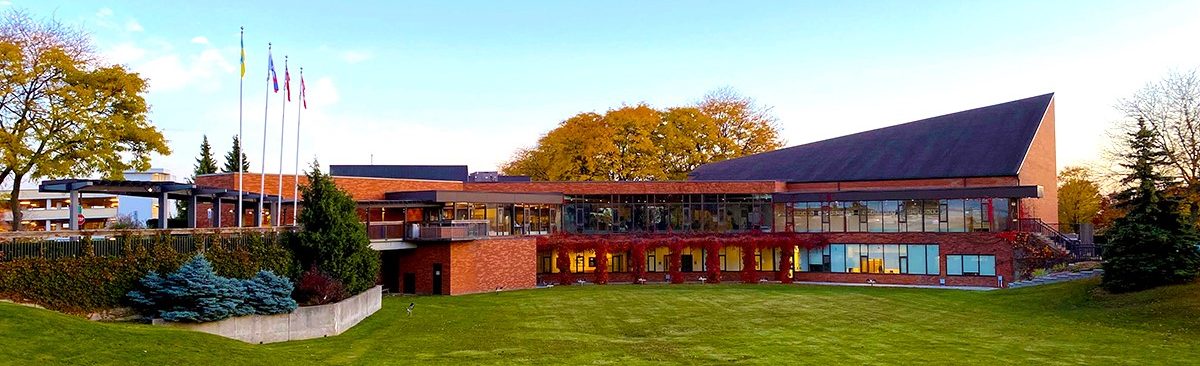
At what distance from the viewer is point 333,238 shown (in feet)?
96.3

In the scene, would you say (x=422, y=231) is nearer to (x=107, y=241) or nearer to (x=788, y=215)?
(x=107, y=241)

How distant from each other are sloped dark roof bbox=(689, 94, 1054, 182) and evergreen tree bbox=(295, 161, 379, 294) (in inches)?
1163

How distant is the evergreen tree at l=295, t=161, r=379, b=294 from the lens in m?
29.0

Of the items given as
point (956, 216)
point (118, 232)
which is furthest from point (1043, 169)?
point (118, 232)

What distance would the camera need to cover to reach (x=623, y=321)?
2836 centimetres

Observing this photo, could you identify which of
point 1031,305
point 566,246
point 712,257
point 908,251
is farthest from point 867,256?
point 566,246

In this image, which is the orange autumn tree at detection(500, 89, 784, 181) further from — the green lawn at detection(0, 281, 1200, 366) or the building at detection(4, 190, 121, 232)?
the building at detection(4, 190, 121, 232)

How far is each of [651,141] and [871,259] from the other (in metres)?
26.6

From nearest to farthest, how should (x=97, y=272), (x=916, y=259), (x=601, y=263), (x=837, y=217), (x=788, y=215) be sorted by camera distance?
(x=97, y=272), (x=916, y=259), (x=601, y=263), (x=837, y=217), (x=788, y=215)

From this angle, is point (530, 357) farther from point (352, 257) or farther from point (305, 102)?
point (305, 102)

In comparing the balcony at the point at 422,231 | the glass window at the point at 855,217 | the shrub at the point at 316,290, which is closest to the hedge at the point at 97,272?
the shrub at the point at 316,290

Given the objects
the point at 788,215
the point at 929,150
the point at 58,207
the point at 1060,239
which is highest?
the point at 929,150

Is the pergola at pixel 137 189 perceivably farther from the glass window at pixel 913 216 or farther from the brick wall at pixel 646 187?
the glass window at pixel 913 216

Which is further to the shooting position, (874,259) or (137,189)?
(874,259)
